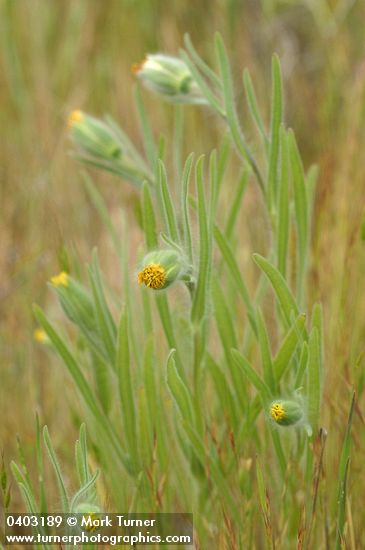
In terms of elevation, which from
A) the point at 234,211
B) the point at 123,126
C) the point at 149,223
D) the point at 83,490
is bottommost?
the point at 83,490

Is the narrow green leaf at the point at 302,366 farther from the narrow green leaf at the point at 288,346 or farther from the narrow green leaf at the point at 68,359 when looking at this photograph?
the narrow green leaf at the point at 68,359

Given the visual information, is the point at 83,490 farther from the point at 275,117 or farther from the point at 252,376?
the point at 275,117

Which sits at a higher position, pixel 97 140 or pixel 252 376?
pixel 97 140

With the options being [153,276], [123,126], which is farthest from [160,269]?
[123,126]

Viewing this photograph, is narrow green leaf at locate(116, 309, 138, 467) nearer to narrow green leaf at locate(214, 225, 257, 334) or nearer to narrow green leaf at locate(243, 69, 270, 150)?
narrow green leaf at locate(214, 225, 257, 334)


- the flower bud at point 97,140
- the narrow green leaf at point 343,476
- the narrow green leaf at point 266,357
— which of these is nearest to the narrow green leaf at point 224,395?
the narrow green leaf at point 266,357

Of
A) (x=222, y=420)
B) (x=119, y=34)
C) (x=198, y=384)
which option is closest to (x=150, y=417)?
(x=198, y=384)

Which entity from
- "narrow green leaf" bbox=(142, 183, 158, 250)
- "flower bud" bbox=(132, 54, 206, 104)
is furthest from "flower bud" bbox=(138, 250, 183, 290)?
"flower bud" bbox=(132, 54, 206, 104)

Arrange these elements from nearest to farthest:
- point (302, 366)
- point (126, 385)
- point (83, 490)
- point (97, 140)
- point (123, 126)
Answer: point (83, 490)
point (302, 366)
point (126, 385)
point (97, 140)
point (123, 126)
